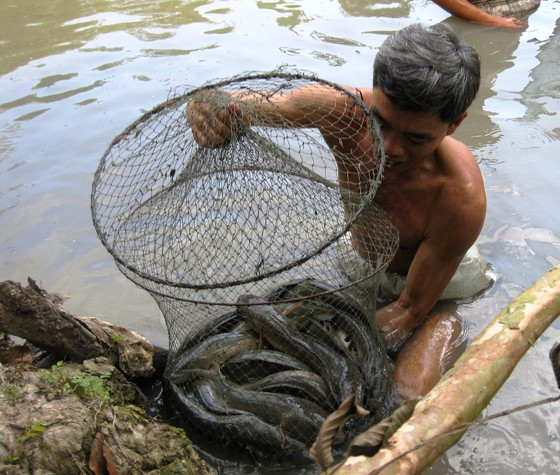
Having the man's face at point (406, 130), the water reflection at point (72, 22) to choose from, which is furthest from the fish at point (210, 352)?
the water reflection at point (72, 22)

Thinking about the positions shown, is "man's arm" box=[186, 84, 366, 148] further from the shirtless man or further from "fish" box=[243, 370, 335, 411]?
"fish" box=[243, 370, 335, 411]

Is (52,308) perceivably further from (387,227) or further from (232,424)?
(387,227)

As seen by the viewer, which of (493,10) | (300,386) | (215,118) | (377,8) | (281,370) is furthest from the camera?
(377,8)

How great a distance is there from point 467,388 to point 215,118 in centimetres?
153

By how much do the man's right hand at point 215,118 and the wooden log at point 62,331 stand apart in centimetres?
101

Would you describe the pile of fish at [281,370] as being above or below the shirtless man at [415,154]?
below

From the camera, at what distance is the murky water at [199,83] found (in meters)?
4.16

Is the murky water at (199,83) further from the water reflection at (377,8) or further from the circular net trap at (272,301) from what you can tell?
the circular net trap at (272,301)

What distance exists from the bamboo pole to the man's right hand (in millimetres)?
1365

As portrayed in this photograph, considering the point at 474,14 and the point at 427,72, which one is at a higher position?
the point at 427,72

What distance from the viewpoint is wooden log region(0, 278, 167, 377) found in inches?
112

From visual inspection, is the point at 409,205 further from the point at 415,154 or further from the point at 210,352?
the point at 210,352

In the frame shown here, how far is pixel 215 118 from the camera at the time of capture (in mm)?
2803

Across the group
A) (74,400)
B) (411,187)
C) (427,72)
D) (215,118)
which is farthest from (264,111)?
(74,400)
